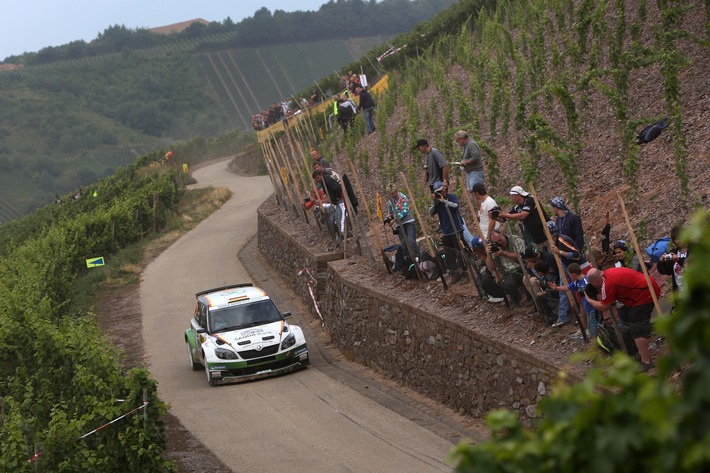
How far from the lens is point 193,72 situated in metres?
147

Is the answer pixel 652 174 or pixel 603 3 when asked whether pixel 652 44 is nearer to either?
pixel 603 3

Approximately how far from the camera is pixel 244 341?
1986 centimetres

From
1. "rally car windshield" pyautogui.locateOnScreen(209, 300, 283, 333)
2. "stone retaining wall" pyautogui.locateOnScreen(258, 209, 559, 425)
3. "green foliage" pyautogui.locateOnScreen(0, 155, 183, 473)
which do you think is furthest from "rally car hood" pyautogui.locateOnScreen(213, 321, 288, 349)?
"green foliage" pyautogui.locateOnScreen(0, 155, 183, 473)

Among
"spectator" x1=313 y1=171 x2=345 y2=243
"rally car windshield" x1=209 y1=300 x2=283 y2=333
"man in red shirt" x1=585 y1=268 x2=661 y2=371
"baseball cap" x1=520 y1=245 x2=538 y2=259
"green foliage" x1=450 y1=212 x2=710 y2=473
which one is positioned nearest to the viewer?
"green foliage" x1=450 y1=212 x2=710 y2=473

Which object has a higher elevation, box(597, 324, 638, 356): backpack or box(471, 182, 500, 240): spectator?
box(471, 182, 500, 240): spectator

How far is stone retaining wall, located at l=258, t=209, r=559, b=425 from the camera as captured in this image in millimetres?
13195

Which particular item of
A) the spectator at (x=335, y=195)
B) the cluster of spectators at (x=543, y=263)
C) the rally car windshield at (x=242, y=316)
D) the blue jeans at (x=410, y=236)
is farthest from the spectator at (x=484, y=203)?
the spectator at (x=335, y=195)

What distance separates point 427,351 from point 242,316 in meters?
5.40

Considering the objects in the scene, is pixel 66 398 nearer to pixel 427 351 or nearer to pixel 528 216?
pixel 427 351

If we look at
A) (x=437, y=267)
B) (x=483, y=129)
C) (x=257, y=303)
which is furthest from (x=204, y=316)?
(x=483, y=129)

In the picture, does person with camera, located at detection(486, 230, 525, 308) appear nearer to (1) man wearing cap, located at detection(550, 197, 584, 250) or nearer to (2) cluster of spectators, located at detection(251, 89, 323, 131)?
(1) man wearing cap, located at detection(550, 197, 584, 250)

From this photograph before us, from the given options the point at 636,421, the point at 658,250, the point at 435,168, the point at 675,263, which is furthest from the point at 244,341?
the point at 636,421

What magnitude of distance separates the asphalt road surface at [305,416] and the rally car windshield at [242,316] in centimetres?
113

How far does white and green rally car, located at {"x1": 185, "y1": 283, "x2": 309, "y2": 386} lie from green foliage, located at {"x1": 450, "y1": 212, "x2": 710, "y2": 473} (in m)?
15.8
